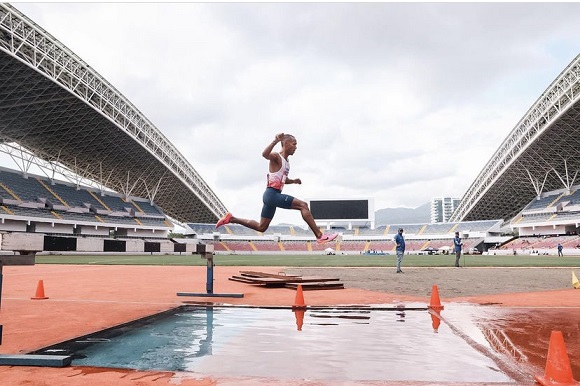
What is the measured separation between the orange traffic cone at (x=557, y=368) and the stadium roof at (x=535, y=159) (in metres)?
52.7

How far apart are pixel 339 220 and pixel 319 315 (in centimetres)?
8140

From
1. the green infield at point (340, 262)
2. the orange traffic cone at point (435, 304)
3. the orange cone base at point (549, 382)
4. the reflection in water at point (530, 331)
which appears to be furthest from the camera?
the green infield at point (340, 262)

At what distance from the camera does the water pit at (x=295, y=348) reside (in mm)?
3896

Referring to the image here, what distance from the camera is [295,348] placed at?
4840mm

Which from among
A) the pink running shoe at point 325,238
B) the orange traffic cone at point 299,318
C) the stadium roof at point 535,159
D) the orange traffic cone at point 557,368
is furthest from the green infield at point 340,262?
the orange traffic cone at point 557,368

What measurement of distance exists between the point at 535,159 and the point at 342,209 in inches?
1457

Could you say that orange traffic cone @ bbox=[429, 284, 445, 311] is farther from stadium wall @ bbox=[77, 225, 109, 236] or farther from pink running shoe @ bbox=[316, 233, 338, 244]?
stadium wall @ bbox=[77, 225, 109, 236]

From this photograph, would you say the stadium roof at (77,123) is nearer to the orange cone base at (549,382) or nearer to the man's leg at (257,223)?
the man's leg at (257,223)

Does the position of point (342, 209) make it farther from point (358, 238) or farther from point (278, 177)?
point (278, 177)

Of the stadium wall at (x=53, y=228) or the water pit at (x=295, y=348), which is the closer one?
the water pit at (x=295, y=348)

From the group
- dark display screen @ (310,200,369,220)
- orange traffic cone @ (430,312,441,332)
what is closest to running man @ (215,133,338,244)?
orange traffic cone @ (430,312,441,332)

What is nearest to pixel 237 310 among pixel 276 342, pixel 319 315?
pixel 319 315

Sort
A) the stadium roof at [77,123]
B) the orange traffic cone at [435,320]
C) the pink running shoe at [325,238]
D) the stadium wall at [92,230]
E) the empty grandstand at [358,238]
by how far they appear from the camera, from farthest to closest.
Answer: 1. the empty grandstand at [358,238]
2. the stadium wall at [92,230]
3. the stadium roof at [77,123]
4. the pink running shoe at [325,238]
5. the orange traffic cone at [435,320]

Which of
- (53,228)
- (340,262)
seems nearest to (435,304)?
(340,262)
